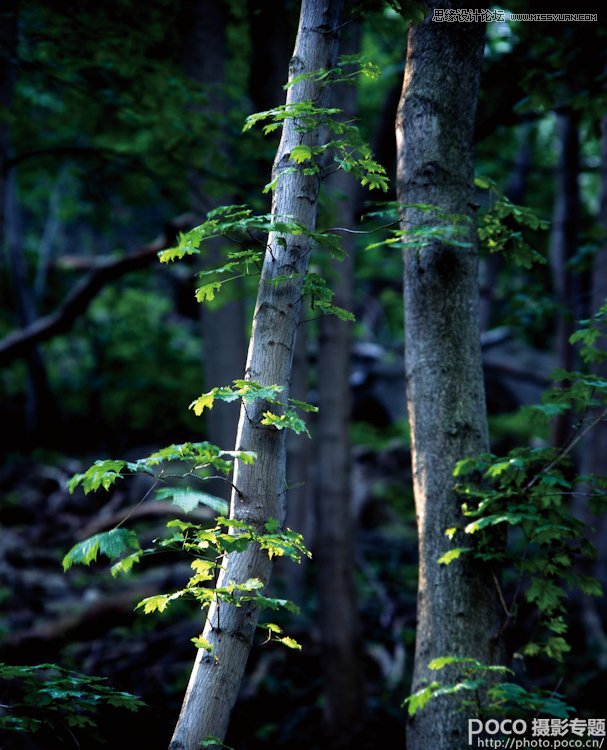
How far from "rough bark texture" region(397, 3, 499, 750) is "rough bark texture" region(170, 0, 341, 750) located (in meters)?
0.60

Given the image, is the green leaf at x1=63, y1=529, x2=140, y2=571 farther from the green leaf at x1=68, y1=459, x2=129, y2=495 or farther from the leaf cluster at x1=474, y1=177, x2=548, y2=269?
the leaf cluster at x1=474, y1=177, x2=548, y2=269

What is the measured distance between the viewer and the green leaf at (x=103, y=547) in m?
2.34

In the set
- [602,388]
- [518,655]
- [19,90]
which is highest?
[19,90]

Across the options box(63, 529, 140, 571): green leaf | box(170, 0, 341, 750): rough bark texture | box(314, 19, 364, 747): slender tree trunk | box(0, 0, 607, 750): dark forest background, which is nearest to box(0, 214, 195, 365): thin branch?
box(0, 0, 607, 750): dark forest background

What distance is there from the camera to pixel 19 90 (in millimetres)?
7137

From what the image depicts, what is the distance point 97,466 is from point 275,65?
5449 millimetres

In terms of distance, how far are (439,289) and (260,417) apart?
3.97 ft

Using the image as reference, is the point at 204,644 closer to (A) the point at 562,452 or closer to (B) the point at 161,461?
(B) the point at 161,461

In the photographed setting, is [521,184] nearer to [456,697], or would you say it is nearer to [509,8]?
[509,8]

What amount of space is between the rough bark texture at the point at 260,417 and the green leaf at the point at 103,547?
0.39 m

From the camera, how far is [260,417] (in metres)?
2.63

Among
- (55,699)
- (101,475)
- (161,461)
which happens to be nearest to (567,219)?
(161,461)

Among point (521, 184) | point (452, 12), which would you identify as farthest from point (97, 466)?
point (521, 184)

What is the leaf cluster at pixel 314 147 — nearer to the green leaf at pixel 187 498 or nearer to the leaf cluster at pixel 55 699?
the green leaf at pixel 187 498
